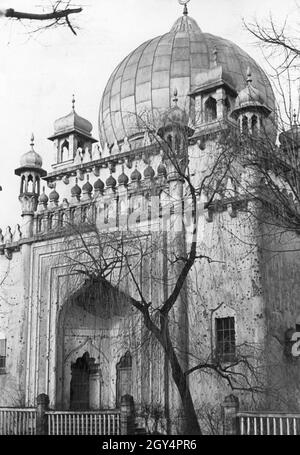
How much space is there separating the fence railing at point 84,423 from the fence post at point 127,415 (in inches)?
7.9

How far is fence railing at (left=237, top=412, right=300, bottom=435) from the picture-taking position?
399 inches

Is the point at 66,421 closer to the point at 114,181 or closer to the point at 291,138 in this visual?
the point at 114,181

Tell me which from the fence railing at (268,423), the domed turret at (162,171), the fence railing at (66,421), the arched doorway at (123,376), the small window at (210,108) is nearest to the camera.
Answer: the fence railing at (268,423)

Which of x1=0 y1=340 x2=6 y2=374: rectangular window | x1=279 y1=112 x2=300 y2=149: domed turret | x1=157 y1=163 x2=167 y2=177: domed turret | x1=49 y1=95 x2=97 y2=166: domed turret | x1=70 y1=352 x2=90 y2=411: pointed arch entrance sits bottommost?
x1=70 y1=352 x2=90 y2=411: pointed arch entrance

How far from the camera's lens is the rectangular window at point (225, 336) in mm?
13142

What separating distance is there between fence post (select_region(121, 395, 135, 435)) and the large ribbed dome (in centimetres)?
857

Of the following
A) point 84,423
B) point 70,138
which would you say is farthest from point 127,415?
point 70,138

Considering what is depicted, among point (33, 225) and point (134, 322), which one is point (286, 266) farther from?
point (33, 225)

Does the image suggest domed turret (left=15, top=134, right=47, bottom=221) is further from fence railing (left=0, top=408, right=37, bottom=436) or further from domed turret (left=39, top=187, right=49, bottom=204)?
fence railing (left=0, top=408, right=37, bottom=436)

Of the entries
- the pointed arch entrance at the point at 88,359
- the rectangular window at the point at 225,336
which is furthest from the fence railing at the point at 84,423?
the rectangular window at the point at 225,336

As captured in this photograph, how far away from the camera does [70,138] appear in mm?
19438

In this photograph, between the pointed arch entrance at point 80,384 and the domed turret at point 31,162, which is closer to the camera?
the pointed arch entrance at point 80,384

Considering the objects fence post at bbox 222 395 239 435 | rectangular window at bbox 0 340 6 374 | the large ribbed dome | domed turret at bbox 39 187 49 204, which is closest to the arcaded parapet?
rectangular window at bbox 0 340 6 374

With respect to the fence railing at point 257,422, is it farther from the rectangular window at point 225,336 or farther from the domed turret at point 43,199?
the domed turret at point 43,199
